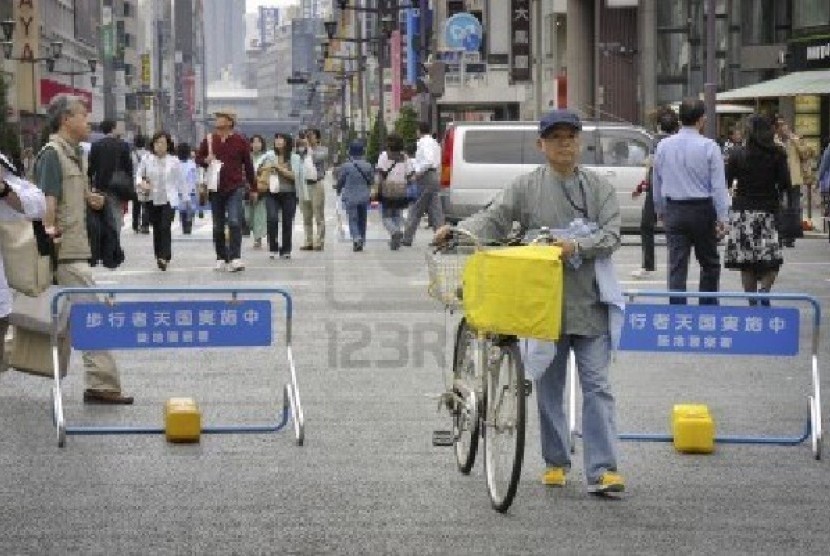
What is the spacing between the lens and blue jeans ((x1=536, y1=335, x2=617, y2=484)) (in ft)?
31.4

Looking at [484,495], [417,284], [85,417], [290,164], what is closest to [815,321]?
[484,495]

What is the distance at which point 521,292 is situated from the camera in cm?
919

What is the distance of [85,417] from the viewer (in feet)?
42.0

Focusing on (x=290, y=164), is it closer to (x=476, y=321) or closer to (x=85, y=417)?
(x=85, y=417)

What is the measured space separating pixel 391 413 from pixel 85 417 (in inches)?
71.6

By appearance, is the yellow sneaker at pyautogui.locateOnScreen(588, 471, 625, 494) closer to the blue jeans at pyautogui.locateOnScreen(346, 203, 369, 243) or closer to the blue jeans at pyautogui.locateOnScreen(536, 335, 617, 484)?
the blue jeans at pyautogui.locateOnScreen(536, 335, 617, 484)

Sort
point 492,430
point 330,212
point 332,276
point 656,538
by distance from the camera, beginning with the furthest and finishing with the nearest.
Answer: point 330,212 → point 332,276 → point 492,430 → point 656,538

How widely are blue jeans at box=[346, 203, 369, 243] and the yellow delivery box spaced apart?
23266 millimetres

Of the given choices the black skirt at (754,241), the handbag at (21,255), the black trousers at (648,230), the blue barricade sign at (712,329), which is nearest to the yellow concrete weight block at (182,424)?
the handbag at (21,255)

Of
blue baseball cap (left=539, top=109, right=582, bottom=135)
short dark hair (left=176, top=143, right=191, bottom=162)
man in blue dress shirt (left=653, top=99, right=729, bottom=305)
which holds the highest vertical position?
blue baseball cap (left=539, top=109, right=582, bottom=135)

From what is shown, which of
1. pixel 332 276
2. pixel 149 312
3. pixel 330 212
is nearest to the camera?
pixel 149 312

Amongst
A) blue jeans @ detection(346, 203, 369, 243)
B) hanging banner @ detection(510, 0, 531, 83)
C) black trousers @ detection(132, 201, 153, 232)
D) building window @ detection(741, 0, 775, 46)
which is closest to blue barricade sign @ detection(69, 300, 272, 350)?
blue jeans @ detection(346, 203, 369, 243)

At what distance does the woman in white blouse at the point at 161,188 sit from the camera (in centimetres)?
2773

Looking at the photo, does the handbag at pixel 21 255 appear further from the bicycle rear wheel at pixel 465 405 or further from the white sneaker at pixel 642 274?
the white sneaker at pixel 642 274
